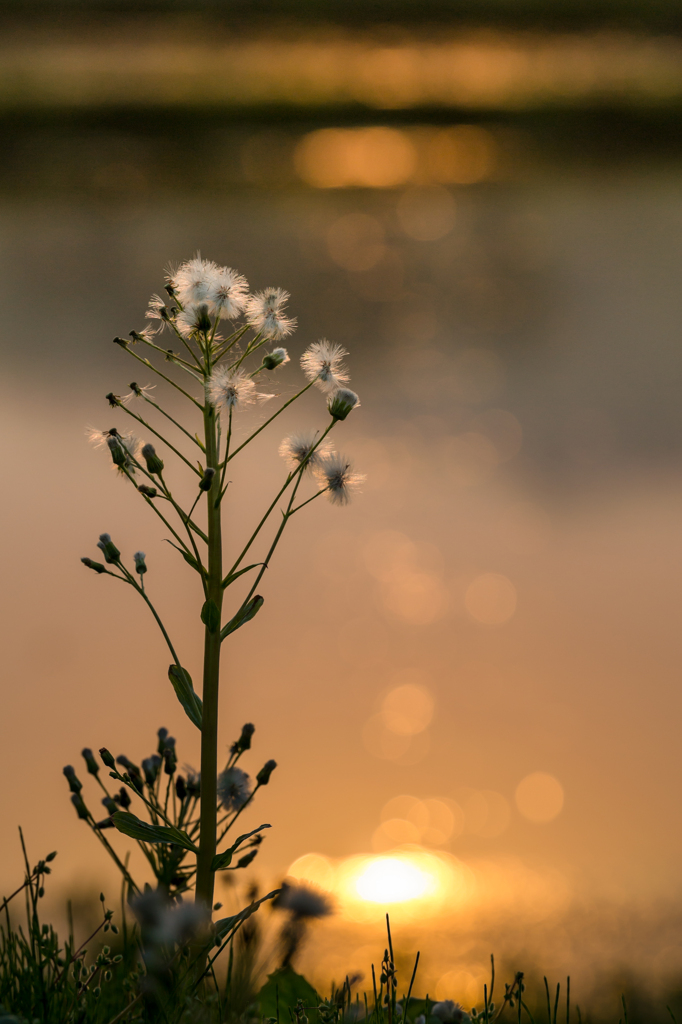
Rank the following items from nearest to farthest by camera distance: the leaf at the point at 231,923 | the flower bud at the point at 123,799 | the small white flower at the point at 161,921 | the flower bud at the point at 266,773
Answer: the small white flower at the point at 161,921 < the leaf at the point at 231,923 < the flower bud at the point at 266,773 < the flower bud at the point at 123,799

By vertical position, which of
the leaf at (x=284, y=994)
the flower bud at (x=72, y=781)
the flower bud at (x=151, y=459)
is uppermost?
the flower bud at (x=151, y=459)

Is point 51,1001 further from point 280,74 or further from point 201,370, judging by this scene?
point 280,74

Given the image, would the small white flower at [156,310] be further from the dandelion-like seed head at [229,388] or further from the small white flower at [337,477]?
the small white flower at [337,477]

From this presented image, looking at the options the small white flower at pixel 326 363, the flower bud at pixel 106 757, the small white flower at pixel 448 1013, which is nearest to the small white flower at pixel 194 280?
the small white flower at pixel 326 363

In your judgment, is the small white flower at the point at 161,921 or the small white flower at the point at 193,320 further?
the small white flower at the point at 193,320

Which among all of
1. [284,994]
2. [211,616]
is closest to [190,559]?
[211,616]

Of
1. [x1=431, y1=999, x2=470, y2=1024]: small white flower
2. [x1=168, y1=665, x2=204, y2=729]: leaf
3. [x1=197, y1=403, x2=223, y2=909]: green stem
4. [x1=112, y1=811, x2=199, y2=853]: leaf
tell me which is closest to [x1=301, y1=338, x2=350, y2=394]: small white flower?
[x1=197, y1=403, x2=223, y2=909]: green stem

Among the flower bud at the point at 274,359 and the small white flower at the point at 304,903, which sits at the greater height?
the flower bud at the point at 274,359
